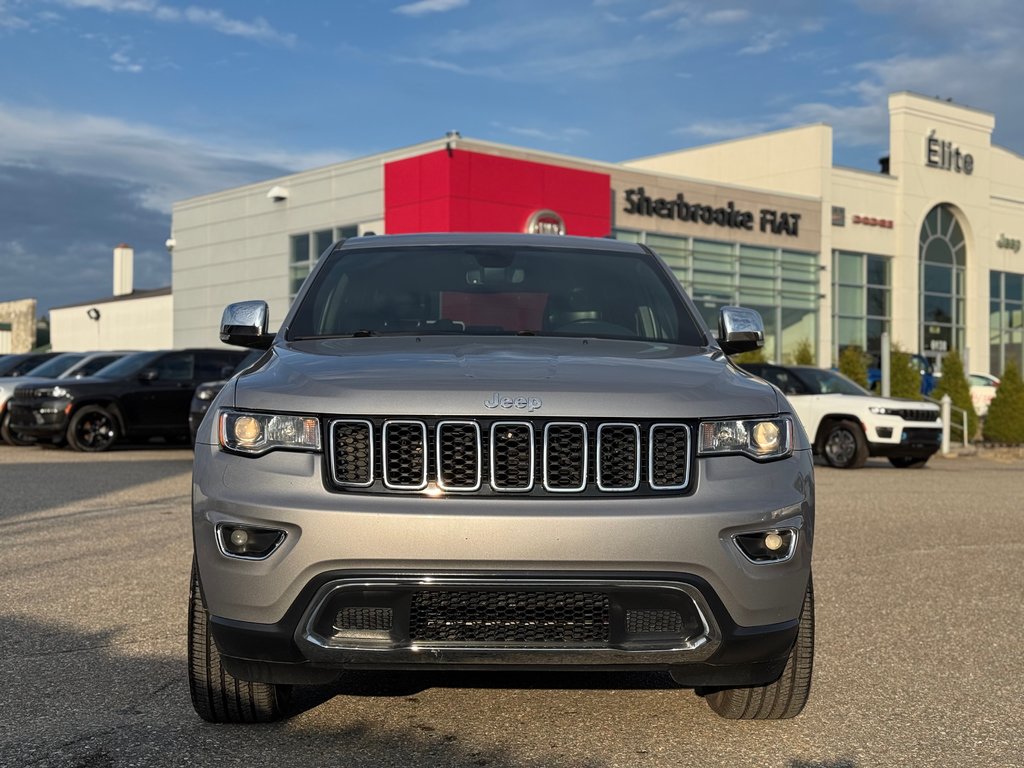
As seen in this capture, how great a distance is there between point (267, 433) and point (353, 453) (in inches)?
11.2

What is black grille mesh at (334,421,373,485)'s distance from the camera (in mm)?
3820

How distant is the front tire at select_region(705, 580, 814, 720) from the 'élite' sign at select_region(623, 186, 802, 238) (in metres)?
34.1

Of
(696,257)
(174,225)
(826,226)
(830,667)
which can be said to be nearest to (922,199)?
(826,226)

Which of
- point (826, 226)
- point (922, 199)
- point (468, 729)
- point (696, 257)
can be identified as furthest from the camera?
point (922, 199)

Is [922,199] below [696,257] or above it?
above

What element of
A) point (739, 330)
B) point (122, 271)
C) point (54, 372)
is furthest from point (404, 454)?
point (122, 271)

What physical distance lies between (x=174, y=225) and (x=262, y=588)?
43147 millimetres

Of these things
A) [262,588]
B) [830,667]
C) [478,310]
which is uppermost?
[478,310]

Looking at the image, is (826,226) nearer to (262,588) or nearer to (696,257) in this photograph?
(696,257)

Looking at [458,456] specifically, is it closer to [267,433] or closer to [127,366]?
[267,433]

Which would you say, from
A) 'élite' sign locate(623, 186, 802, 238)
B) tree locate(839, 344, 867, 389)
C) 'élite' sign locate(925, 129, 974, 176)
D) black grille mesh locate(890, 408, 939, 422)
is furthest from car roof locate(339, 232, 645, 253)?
'élite' sign locate(925, 129, 974, 176)

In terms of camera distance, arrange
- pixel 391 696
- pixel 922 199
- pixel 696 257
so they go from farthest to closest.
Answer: pixel 922 199
pixel 696 257
pixel 391 696

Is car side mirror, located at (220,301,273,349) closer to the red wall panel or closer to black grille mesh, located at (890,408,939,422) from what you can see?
black grille mesh, located at (890,408,939,422)

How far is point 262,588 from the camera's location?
3762 millimetres
